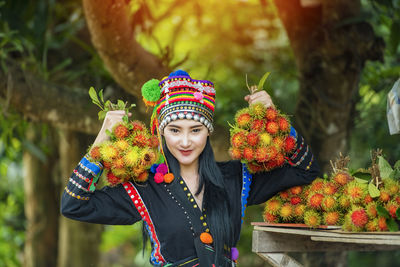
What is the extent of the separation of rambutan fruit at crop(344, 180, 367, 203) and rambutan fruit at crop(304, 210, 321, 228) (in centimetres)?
15

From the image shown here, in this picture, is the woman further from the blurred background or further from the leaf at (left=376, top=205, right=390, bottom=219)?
the leaf at (left=376, top=205, right=390, bottom=219)

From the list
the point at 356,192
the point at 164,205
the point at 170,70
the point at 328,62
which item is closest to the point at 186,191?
the point at 164,205

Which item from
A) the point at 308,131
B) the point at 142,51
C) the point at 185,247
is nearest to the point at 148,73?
the point at 142,51

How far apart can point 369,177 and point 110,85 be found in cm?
242

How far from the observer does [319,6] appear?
11.5 ft

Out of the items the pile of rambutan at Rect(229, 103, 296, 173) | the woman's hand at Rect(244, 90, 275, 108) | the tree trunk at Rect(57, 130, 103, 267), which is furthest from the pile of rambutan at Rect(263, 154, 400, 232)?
the tree trunk at Rect(57, 130, 103, 267)

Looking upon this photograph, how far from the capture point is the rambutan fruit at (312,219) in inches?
83.7

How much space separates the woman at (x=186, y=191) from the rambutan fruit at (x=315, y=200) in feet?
0.44

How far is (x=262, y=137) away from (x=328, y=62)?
1.51 metres

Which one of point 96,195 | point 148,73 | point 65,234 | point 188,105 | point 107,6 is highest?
point 107,6

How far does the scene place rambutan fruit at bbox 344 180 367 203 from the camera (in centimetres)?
205

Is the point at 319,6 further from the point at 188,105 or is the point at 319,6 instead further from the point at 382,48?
the point at 188,105

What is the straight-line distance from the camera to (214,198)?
2297 millimetres

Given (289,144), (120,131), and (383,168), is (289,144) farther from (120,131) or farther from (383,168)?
(120,131)
